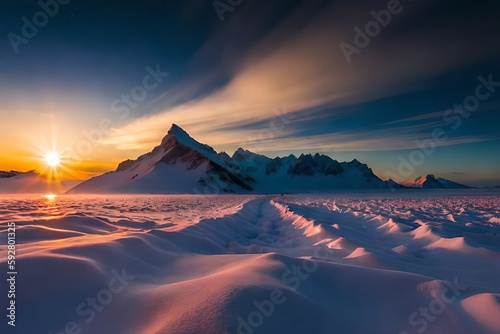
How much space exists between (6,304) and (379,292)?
11.6 ft

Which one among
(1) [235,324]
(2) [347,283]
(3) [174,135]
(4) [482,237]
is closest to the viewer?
(1) [235,324]

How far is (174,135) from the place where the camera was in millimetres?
135250

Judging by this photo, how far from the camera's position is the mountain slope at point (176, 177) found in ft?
284

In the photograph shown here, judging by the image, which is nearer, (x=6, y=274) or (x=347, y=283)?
(x=6, y=274)

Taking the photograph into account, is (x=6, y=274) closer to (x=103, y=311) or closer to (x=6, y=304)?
(x=6, y=304)

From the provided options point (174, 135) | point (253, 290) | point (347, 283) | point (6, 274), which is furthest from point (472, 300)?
point (174, 135)

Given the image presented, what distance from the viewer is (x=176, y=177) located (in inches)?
3979

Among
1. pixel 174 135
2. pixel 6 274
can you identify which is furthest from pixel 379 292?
pixel 174 135

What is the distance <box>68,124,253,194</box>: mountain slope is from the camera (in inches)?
3406

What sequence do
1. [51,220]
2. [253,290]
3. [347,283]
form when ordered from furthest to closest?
[51,220] → [347,283] → [253,290]

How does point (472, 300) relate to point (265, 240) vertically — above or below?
above

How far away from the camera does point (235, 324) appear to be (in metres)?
1.82

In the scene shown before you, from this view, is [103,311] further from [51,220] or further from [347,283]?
[51,220]

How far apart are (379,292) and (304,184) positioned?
611 feet
